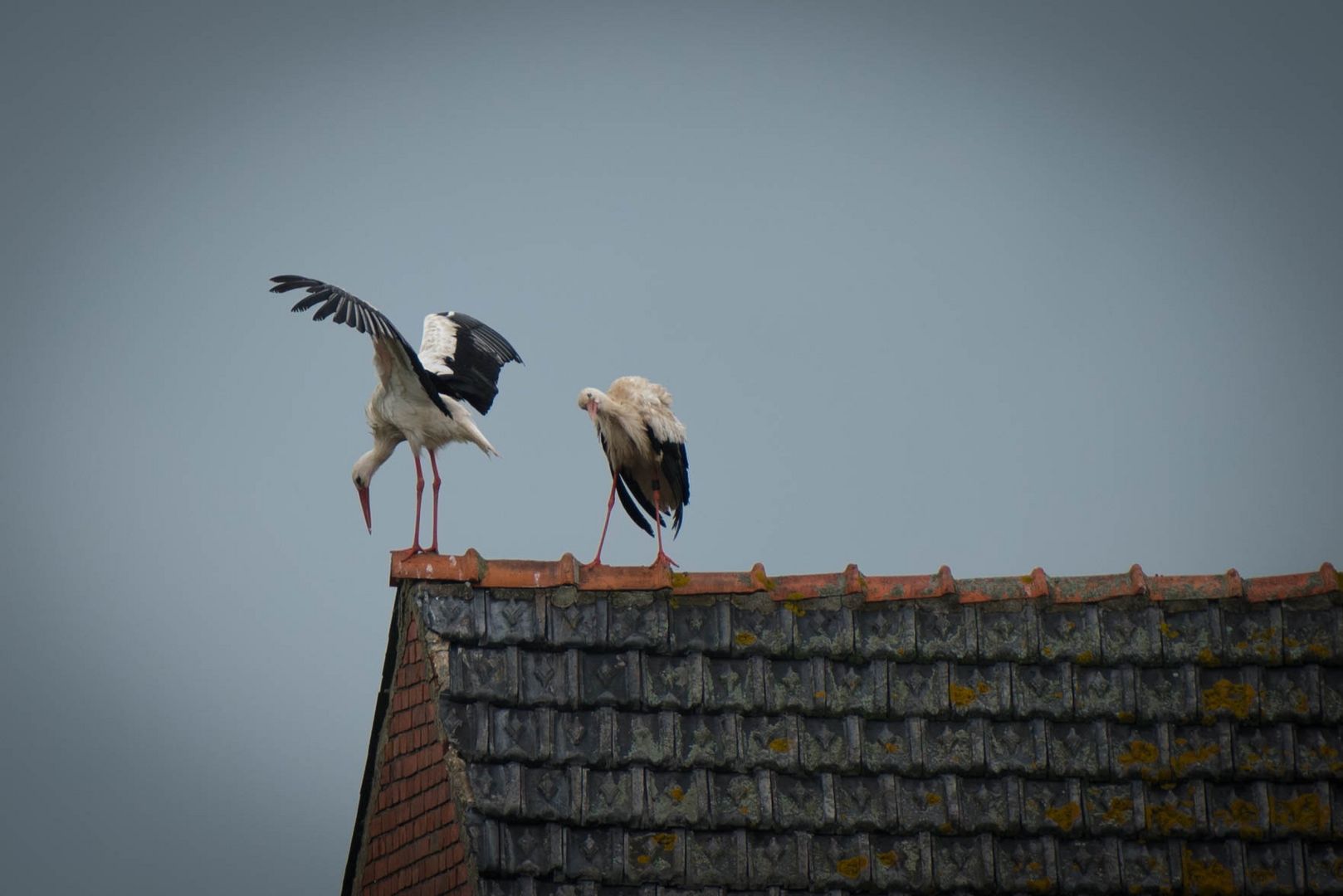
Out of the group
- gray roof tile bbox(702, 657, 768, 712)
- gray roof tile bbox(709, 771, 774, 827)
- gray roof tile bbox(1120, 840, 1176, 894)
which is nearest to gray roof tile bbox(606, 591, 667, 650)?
gray roof tile bbox(702, 657, 768, 712)

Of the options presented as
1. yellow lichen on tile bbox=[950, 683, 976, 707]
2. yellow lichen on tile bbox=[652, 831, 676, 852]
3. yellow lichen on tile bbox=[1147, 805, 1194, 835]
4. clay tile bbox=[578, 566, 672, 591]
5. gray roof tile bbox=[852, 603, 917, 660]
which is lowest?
yellow lichen on tile bbox=[652, 831, 676, 852]

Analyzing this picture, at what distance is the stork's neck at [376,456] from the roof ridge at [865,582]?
3.05m

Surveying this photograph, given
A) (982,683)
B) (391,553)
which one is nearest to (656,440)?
(391,553)

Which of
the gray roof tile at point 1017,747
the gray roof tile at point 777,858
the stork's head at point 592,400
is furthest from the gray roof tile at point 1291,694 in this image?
the stork's head at point 592,400

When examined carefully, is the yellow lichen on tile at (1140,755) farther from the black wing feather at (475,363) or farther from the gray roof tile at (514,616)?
the black wing feather at (475,363)

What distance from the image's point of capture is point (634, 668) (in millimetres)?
4980

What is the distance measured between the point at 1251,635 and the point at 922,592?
1.14 m

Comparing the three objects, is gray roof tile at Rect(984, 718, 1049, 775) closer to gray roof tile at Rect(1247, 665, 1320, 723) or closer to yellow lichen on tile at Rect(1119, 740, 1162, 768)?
yellow lichen on tile at Rect(1119, 740, 1162, 768)

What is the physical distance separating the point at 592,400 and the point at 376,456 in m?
1.56

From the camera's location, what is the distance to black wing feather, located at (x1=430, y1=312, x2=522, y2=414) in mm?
7922

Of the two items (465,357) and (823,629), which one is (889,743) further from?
(465,357)

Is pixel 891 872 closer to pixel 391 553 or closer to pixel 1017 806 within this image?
pixel 1017 806

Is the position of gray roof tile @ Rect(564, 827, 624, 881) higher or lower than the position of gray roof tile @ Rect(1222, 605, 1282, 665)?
lower

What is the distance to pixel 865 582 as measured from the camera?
5.17 meters
